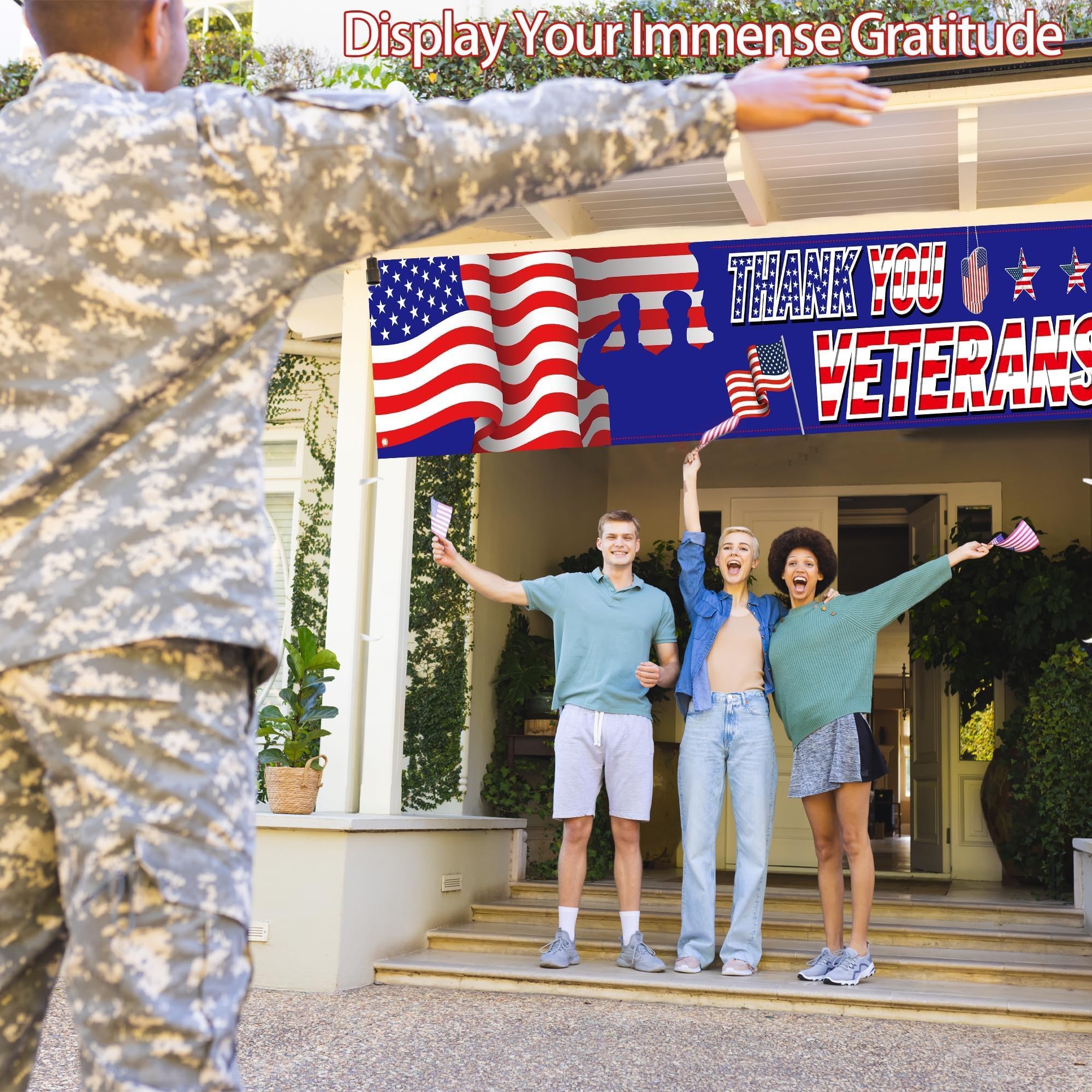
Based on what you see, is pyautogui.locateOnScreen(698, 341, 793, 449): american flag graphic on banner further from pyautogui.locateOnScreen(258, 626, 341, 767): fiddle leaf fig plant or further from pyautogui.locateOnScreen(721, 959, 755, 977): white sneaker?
pyautogui.locateOnScreen(721, 959, 755, 977): white sneaker

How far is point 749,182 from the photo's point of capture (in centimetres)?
487

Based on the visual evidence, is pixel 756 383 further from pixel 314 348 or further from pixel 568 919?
pixel 314 348

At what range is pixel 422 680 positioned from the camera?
638cm

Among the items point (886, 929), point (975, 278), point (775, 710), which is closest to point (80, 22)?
point (975, 278)

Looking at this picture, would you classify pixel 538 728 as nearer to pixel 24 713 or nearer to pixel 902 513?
pixel 902 513

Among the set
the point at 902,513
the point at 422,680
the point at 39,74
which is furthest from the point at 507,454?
the point at 39,74

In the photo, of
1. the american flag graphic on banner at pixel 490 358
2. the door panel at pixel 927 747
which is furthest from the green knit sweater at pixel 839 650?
the door panel at pixel 927 747

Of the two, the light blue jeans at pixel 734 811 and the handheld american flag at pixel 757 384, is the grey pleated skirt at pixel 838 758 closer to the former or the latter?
the light blue jeans at pixel 734 811

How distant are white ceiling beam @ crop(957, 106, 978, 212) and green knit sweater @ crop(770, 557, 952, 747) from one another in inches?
61.1

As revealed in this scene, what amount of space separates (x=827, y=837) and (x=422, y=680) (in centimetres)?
255

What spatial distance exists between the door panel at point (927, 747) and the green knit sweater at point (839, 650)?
351 centimetres

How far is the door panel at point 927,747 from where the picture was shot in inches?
305

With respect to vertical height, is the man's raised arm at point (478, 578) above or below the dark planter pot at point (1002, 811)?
above

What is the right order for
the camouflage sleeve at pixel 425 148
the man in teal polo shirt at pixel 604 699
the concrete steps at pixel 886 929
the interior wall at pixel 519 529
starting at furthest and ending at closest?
the interior wall at pixel 519 529, the concrete steps at pixel 886 929, the man in teal polo shirt at pixel 604 699, the camouflage sleeve at pixel 425 148
